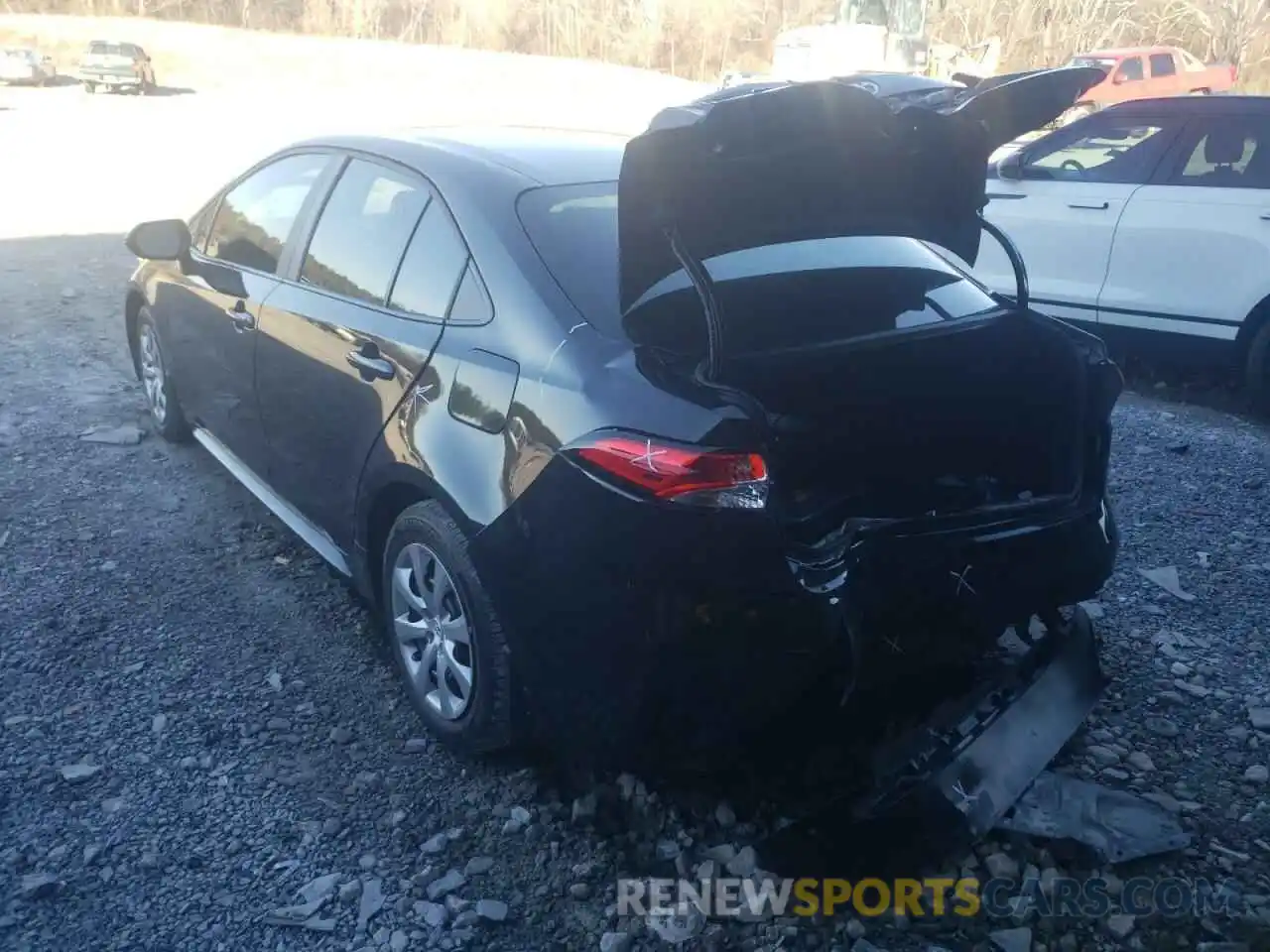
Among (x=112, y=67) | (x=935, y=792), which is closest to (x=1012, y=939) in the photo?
(x=935, y=792)

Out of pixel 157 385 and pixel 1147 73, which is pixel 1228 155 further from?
pixel 1147 73

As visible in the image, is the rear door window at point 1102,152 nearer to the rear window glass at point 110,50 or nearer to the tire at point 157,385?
the tire at point 157,385

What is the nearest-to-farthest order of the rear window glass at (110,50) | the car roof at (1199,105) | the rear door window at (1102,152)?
the car roof at (1199,105) < the rear door window at (1102,152) < the rear window glass at (110,50)

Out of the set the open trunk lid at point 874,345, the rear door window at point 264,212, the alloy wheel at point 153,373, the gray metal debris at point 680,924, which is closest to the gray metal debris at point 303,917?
the gray metal debris at point 680,924

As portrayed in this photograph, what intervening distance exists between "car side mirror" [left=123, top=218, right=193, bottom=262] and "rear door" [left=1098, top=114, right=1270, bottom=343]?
17.0 feet

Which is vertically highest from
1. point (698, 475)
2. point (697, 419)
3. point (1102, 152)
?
point (1102, 152)

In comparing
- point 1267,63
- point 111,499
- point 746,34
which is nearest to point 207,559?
point 111,499

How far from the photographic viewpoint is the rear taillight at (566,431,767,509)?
234cm

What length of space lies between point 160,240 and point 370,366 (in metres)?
1.82

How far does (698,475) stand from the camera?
234cm

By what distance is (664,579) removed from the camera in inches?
93.5

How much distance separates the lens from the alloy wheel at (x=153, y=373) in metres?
5.21

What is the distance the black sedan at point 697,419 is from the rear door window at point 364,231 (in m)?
0.01

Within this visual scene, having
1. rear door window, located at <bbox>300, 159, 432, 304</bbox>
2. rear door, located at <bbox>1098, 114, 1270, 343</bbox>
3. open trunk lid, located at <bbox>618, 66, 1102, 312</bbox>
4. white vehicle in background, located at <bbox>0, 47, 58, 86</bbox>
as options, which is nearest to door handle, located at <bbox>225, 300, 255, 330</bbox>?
rear door window, located at <bbox>300, 159, 432, 304</bbox>
